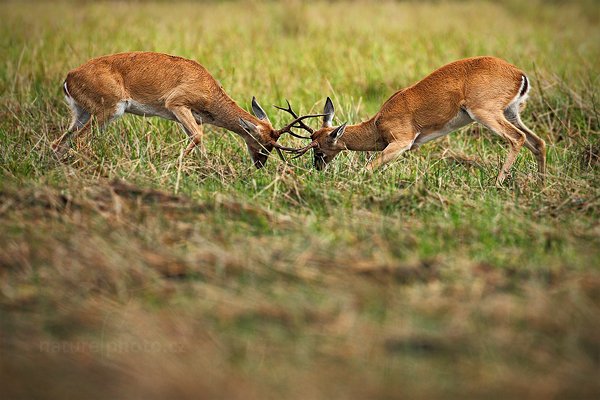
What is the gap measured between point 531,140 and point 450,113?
70 cm

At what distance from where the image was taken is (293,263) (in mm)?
4770

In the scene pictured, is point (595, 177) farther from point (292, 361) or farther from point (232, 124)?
point (292, 361)

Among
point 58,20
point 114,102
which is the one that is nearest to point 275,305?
point 114,102

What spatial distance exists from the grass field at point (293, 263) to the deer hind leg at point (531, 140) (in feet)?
0.40

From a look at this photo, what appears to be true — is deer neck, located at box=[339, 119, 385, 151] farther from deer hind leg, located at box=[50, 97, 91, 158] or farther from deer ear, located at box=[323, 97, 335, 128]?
deer hind leg, located at box=[50, 97, 91, 158]

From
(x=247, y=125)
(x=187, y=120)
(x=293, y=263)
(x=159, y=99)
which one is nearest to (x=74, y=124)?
(x=159, y=99)

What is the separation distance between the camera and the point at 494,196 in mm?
6422

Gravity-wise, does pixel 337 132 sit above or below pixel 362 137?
above

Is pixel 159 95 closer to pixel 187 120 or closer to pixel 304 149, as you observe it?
pixel 187 120

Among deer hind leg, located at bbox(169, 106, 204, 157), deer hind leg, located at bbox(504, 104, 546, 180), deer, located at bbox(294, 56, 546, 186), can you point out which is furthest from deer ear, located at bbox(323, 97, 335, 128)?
deer hind leg, located at bbox(504, 104, 546, 180)

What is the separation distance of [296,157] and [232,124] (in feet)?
3.09

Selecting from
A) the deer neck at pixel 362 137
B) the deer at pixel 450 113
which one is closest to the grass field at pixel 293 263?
the deer neck at pixel 362 137

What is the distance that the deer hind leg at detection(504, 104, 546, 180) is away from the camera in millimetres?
7578

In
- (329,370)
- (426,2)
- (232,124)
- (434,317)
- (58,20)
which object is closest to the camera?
(329,370)
